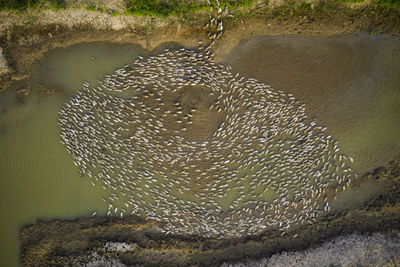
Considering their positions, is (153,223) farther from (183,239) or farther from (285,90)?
(285,90)

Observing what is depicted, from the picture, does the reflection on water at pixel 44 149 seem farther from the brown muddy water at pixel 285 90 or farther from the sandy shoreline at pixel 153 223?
the sandy shoreline at pixel 153 223

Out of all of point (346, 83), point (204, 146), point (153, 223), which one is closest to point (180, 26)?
point (204, 146)

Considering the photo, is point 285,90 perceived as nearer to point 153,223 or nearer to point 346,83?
point 346,83

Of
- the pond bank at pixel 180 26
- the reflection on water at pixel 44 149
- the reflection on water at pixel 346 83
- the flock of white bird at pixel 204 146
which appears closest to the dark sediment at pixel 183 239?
the flock of white bird at pixel 204 146

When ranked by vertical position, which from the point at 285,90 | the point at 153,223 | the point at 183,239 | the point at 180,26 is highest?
the point at 180,26

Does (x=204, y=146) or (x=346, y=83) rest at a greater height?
(x=346, y=83)

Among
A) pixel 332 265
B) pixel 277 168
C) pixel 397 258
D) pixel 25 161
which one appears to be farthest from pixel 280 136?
pixel 25 161

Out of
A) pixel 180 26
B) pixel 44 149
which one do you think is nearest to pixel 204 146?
pixel 180 26
